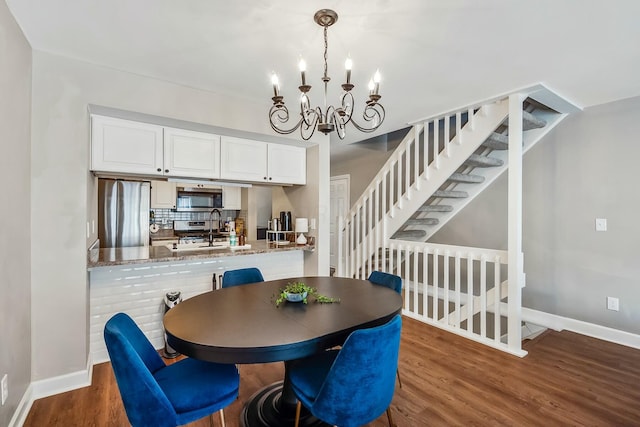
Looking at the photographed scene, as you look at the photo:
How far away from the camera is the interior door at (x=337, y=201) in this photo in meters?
6.15

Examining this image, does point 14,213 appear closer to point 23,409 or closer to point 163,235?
point 23,409

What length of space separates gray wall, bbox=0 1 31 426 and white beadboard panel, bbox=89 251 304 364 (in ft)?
1.71

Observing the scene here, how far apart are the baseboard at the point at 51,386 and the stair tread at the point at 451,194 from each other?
366 centimetres

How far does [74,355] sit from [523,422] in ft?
9.94

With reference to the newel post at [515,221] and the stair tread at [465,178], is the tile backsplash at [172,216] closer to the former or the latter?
the stair tread at [465,178]

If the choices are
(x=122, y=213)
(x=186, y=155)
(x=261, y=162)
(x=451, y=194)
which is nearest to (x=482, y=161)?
(x=451, y=194)

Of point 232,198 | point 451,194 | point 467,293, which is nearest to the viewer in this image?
point 467,293

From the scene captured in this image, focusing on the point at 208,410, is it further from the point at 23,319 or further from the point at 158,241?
the point at 158,241

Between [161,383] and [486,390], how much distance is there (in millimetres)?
2129

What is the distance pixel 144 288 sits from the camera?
2.74m

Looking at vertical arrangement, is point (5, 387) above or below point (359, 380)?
below

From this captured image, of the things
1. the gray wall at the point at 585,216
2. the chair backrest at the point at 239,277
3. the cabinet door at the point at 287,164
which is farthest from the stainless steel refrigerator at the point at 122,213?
the gray wall at the point at 585,216

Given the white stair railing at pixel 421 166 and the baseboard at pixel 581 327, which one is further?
the white stair railing at pixel 421 166

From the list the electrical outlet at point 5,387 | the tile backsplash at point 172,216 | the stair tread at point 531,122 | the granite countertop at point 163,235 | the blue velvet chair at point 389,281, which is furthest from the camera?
the tile backsplash at point 172,216
